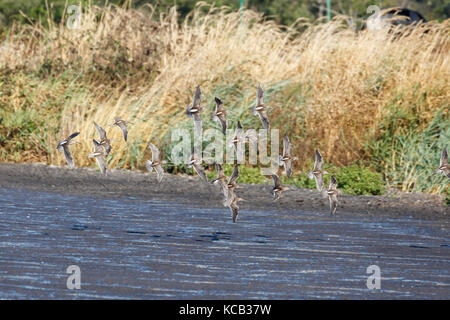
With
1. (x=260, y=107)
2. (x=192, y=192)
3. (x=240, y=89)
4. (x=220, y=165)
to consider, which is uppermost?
(x=260, y=107)

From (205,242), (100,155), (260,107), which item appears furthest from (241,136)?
(205,242)

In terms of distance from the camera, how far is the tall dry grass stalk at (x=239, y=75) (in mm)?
15508

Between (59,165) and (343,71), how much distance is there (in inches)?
195

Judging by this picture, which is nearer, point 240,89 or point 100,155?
point 100,155

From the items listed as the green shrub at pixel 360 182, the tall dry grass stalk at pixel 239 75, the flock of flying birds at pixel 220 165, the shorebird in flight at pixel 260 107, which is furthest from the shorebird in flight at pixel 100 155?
the tall dry grass stalk at pixel 239 75

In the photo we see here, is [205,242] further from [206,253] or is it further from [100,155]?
[100,155]

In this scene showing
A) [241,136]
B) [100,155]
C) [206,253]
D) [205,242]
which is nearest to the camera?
[206,253]

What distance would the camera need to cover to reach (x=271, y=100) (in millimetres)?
16172

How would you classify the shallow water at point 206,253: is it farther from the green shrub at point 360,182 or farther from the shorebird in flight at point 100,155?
the green shrub at point 360,182

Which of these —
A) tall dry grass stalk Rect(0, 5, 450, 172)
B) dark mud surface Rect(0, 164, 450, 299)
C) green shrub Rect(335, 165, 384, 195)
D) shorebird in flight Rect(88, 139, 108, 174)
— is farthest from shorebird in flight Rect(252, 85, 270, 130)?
tall dry grass stalk Rect(0, 5, 450, 172)

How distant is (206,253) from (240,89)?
787cm

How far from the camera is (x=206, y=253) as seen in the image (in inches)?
357

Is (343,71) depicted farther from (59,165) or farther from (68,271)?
(68,271)

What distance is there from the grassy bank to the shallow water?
3120 millimetres
